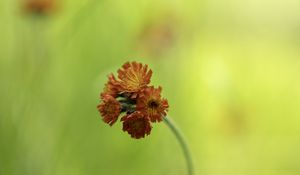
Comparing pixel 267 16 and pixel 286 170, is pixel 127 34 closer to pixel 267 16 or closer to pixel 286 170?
pixel 286 170

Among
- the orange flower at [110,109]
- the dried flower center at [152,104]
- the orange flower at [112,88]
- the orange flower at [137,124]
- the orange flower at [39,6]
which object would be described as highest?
the orange flower at [39,6]

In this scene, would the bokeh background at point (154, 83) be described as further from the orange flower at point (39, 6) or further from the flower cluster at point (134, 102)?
the flower cluster at point (134, 102)

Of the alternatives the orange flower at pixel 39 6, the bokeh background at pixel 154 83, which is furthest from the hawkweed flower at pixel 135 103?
the orange flower at pixel 39 6

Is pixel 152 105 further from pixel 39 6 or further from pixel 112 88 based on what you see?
pixel 39 6

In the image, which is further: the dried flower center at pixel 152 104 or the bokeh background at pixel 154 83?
the bokeh background at pixel 154 83

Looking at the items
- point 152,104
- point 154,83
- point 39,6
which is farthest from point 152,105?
point 154,83

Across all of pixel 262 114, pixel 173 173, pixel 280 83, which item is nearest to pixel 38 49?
pixel 173 173
